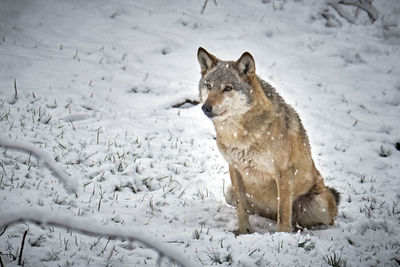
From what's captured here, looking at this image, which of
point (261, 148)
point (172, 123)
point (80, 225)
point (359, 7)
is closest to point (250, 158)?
point (261, 148)

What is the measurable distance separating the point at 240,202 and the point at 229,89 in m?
1.61

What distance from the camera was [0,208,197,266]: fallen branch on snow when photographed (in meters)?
1.24

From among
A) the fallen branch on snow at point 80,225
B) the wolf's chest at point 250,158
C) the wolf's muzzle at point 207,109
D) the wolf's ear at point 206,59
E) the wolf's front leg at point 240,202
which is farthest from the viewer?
the wolf's ear at point 206,59

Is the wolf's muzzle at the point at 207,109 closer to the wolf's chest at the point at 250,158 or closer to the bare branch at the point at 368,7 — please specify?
the wolf's chest at the point at 250,158

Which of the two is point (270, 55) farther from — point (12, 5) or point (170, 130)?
point (12, 5)

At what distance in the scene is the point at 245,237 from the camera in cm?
410

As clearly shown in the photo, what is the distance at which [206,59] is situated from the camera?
513cm

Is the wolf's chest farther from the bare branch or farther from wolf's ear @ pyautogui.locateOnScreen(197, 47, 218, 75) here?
the bare branch

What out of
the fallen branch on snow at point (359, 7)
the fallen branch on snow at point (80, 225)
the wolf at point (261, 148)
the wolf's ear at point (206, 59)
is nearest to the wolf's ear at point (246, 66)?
the wolf at point (261, 148)

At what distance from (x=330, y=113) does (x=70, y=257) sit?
7055 millimetres

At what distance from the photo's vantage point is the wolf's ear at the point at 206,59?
16.6 feet

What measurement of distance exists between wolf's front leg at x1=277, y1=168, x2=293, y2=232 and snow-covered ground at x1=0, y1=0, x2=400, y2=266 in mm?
369

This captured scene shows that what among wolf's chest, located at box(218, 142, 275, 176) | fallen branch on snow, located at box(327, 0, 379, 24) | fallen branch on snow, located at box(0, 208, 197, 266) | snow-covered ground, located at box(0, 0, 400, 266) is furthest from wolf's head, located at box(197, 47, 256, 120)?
fallen branch on snow, located at box(327, 0, 379, 24)

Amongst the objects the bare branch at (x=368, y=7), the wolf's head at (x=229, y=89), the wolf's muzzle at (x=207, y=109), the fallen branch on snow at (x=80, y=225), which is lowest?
the wolf's muzzle at (x=207, y=109)
